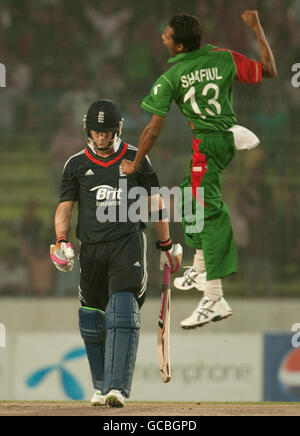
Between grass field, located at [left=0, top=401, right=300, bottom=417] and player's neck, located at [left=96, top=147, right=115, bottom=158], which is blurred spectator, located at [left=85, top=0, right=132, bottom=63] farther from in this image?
grass field, located at [left=0, top=401, right=300, bottom=417]

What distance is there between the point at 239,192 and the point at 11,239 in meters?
3.44

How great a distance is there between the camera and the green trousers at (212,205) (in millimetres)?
6602

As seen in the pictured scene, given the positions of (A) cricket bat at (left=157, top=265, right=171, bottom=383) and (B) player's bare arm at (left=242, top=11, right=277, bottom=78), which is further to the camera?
(A) cricket bat at (left=157, top=265, right=171, bottom=383)

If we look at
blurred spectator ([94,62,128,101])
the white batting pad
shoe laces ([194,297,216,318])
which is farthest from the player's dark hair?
blurred spectator ([94,62,128,101])

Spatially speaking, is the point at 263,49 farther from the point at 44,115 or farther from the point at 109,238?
the point at 44,115

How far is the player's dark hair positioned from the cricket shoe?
5.77 ft

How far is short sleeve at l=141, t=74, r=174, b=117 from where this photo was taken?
21.4 ft

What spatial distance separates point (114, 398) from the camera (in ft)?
22.9

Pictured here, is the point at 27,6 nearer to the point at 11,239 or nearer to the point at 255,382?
the point at 11,239

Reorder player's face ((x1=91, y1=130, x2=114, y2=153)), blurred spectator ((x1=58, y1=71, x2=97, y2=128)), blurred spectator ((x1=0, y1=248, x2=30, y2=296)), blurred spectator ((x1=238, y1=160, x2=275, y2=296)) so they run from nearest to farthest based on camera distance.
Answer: player's face ((x1=91, y1=130, x2=114, y2=153)) < blurred spectator ((x1=238, y1=160, x2=275, y2=296)) < blurred spectator ((x1=0, y1=248, x2=30, y2=296)) < blurred spectator ((x1=58, y1=71, x2=97, y2=128))

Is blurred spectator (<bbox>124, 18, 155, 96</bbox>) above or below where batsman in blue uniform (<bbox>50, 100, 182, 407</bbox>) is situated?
above

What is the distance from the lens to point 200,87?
6547mm

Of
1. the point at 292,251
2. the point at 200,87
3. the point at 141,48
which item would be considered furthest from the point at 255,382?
the point at 200,87

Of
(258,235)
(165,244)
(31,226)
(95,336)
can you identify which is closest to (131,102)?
(31,226)
